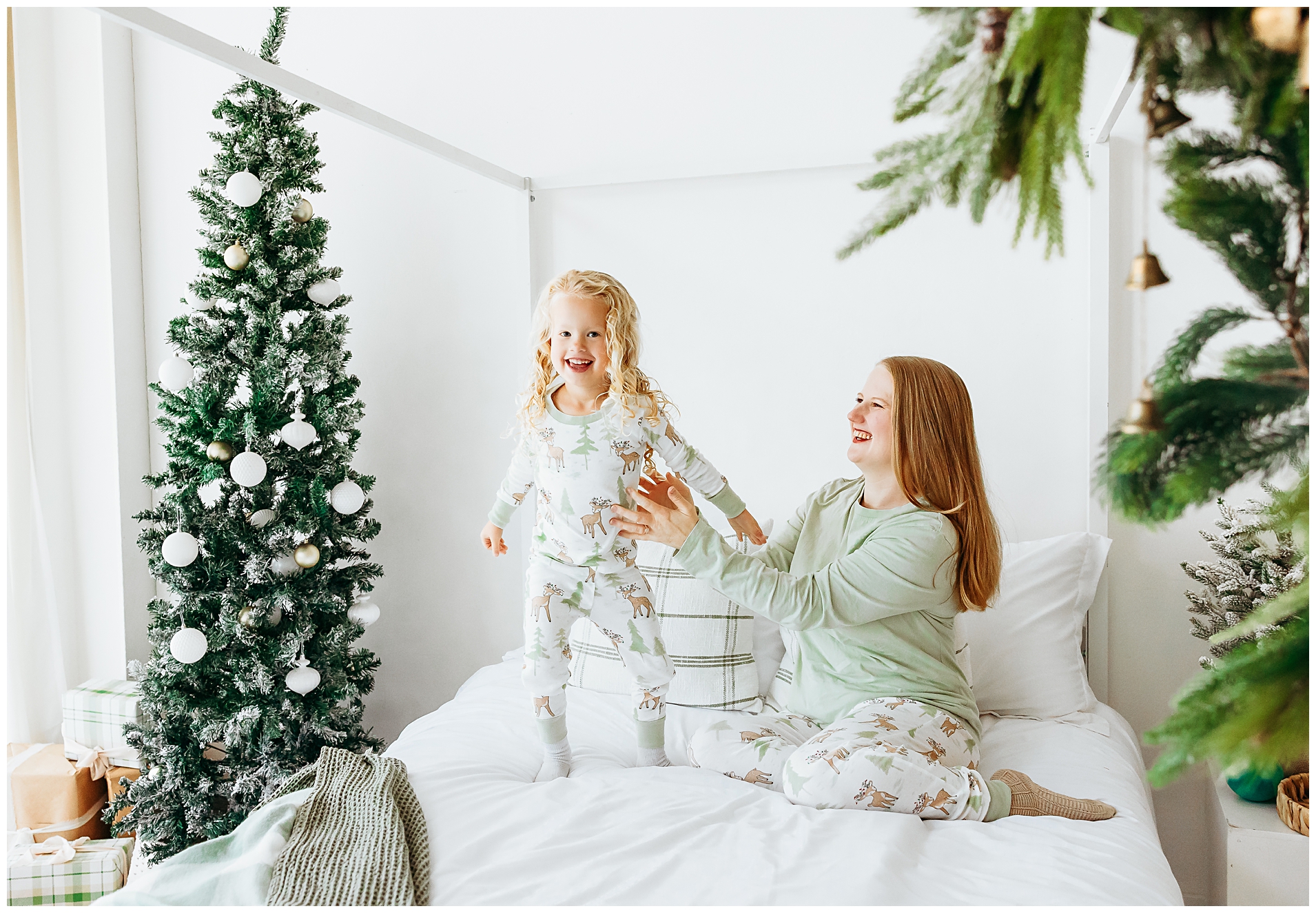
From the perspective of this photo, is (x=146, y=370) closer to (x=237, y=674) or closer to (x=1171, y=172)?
(x=237, y=674)

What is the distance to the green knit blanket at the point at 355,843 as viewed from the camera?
1114 mm

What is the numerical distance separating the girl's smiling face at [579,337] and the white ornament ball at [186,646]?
1063 millimetres

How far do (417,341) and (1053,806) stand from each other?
76.3 inches

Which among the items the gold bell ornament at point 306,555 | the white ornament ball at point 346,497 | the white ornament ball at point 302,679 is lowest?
the white ornament ball at point 302,679

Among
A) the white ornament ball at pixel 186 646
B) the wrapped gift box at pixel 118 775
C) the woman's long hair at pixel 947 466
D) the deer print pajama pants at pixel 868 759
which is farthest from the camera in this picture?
the wrapped gift box at pixel 118 775

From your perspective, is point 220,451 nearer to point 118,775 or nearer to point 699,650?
point 118,775

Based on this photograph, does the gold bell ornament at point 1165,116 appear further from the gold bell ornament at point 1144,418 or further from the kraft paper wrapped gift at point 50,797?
the kraft paper wrapped gift at point 50,797

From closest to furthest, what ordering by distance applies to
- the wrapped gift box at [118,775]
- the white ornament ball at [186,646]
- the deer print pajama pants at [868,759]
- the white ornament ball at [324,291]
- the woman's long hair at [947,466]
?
the deer print pajama pants at [868,759]
the woman's long hair at [947,466]
the white ornament ball at [186,646]
the white ornament ball at [324,291]
the wrapped gift box at [118,775]

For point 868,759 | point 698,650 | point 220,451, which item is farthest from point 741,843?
point 220,451

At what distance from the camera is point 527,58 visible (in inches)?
94.3

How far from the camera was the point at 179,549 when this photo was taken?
2.03m

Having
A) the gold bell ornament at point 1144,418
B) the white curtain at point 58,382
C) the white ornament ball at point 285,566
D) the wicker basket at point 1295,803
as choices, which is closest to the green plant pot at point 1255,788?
the wicker basket at point 1295,803

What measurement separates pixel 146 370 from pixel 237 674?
1174mm

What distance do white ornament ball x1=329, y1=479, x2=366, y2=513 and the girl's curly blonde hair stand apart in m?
0.61
